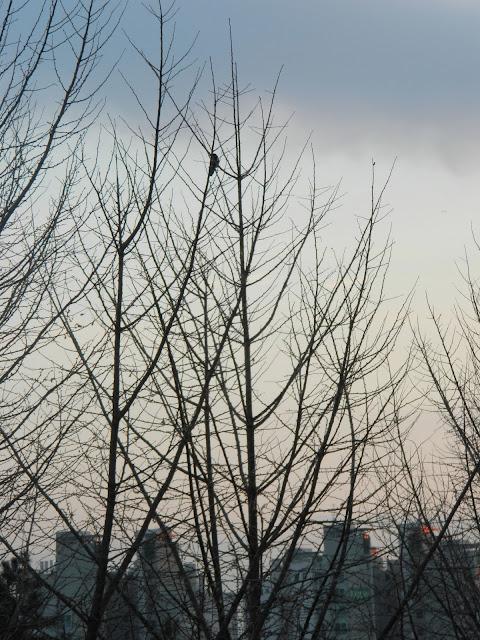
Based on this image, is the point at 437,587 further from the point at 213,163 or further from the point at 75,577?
the point at 213,163

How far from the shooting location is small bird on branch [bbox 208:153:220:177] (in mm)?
4057

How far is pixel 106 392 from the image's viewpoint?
4133mm

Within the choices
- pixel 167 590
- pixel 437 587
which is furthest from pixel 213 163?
pixel 437 587

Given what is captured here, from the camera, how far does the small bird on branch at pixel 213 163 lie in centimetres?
406

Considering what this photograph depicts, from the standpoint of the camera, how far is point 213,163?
4254 mm

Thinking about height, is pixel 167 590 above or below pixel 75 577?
below

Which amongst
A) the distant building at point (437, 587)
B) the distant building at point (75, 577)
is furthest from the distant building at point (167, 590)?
the distant building at point (437, 587)

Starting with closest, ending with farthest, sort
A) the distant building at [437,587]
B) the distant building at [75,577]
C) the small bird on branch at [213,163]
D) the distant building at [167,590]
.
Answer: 1. the distant building at [75,577]
2. the distant building at [167,590]
3. the small bird on branch at [213,163]
4. the distant building at [437,587]

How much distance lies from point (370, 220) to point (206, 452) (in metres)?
1.72

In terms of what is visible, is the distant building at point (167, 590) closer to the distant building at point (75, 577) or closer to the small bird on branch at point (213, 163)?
the distant building at point (75, 577)

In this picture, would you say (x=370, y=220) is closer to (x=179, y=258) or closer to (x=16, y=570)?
(x=179, y=258)

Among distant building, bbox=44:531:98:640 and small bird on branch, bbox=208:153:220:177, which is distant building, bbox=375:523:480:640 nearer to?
distant building, bbox=44:531:98:640

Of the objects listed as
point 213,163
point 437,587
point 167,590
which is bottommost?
point 167,590

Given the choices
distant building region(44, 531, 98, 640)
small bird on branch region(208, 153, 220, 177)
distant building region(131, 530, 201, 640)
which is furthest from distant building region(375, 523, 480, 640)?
small bird on branch region(208, 153, 220, 177)
